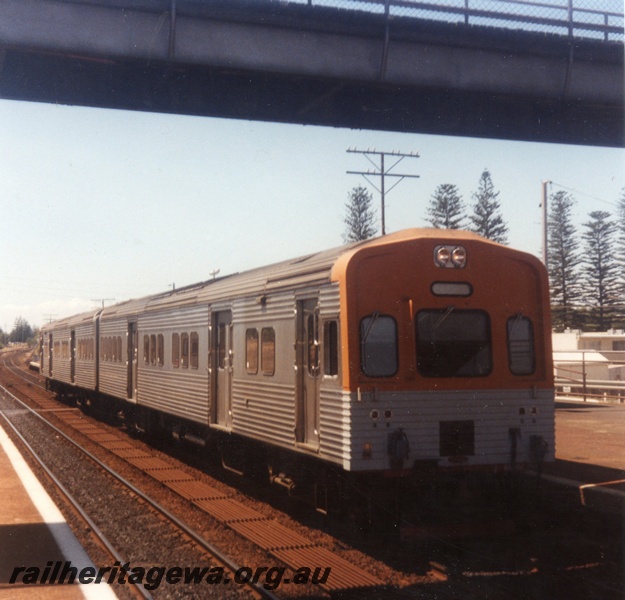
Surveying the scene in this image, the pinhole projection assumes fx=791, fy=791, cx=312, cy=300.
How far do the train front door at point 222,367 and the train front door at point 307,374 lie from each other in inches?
109

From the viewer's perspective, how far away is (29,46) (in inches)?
391

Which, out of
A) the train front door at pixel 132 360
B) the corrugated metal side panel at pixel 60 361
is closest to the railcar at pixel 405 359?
the train front door at pixel 132 360

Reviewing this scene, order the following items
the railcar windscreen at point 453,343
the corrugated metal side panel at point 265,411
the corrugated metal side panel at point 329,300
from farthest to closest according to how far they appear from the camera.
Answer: the corrugated metal side panel at point 265,411 → the railcar windscreen at point 453,343 → the corrugated metal side panel at point 329,300

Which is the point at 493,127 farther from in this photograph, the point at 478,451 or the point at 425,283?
the point at 478,451

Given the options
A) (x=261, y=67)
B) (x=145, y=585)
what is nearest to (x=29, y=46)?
(x=261, y=67)

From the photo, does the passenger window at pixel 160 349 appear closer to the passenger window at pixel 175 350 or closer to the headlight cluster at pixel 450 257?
the passenger window at pixel 175 350

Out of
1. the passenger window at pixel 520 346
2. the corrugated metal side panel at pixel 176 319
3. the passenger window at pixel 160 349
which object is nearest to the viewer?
the passenger window at pixel 520 346

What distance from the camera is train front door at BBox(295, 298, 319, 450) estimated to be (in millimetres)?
9180

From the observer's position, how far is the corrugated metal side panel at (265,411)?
985 cm

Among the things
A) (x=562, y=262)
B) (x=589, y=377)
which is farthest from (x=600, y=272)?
(x=589, y=377)

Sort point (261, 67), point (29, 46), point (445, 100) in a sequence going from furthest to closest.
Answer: point (445, 100) < point (261, 67) < point (29, 46)

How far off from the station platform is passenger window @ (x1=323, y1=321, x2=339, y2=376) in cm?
316

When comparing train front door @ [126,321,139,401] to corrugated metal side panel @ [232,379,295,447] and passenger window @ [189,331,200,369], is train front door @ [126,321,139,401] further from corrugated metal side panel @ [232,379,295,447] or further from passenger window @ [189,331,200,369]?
corrugated metal side panel @ [232,379,295,447]

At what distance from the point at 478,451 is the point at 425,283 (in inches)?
76.4
